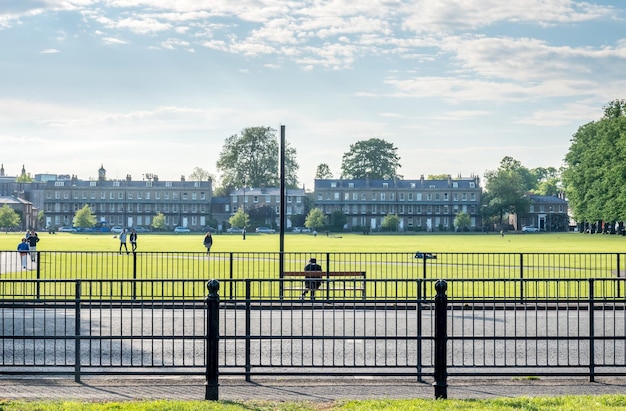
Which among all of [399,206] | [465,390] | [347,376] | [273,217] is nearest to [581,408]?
[465,390]

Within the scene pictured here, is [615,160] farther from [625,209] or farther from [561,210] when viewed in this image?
[561,210]

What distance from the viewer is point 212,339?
960cm

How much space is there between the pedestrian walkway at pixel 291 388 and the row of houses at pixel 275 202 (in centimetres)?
15100

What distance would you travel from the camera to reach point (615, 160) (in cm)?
9456

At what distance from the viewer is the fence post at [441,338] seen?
31.6 feet

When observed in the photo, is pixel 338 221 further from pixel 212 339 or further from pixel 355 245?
pixel 212 339

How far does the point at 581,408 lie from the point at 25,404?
566 centimetres

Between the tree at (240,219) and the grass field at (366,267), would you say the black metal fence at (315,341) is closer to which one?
the grass field at (366,267)

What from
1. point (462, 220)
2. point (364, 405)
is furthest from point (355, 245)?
point (462, 220)

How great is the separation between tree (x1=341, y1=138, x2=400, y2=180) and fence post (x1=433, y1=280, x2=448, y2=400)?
15550 cm

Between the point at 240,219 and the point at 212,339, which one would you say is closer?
the point at 212,339

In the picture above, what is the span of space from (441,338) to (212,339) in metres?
2.52

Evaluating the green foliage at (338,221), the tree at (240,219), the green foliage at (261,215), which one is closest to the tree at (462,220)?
the green foliage at (338,221)

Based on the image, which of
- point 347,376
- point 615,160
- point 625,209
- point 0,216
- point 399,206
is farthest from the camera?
point 399,206
